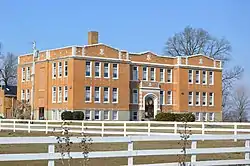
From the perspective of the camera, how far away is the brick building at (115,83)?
6450 centimetres

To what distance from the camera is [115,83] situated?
66.9 metres

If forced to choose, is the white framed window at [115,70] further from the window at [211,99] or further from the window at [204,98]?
the window at [211,99]

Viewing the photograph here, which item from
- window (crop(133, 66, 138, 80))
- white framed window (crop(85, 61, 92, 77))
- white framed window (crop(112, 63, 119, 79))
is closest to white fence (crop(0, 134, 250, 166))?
white framed window (crop(85, 61, 92, 77))

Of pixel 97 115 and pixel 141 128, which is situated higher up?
pixel 141 128

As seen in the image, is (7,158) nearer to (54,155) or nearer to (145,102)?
(54,155)

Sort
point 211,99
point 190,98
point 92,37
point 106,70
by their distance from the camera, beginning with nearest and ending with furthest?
point 106,70
point 92,37
point 190,98
point 211,99

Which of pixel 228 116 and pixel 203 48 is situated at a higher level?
pixel 203 48

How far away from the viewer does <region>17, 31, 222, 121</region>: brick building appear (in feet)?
212

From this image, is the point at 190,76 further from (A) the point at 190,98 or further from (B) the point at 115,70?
(B) the point at 115,70

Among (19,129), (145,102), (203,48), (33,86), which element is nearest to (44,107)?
(33,86)

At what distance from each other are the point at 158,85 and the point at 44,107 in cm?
1541

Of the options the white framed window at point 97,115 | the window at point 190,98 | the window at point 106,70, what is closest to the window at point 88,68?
the window at point 106,70

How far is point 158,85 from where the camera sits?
71750 millimetres

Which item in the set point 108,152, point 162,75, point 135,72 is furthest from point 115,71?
point 108,152
